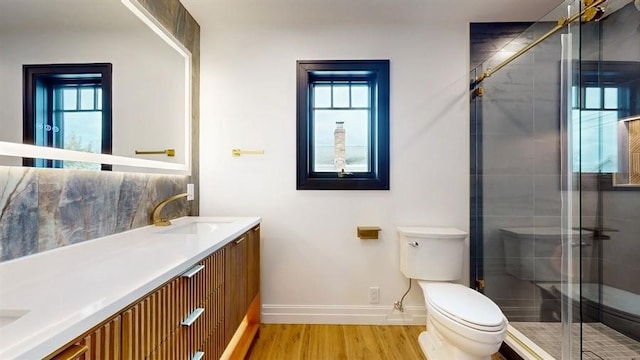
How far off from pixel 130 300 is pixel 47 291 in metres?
0.19

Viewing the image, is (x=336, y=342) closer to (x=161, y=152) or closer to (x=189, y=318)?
(x=189, y=318)

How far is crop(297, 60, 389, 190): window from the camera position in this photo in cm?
212

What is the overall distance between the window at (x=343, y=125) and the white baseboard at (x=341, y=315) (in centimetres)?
91

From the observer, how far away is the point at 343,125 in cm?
224

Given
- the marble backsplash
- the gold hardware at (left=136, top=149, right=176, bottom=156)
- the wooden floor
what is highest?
the gold hardware at (left=136, top=149, right=176, bottom=156)

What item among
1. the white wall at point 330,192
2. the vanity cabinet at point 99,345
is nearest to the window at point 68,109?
the vanity cabinet at point 99,345

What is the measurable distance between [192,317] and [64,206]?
2.25ft

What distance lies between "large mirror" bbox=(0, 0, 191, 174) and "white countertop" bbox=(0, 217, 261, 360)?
37 cm

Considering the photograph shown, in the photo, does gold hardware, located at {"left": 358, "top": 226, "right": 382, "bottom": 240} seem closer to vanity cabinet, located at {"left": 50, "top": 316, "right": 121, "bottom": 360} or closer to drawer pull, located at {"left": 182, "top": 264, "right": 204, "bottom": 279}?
drawer pull, located at {"left": 182, "top": 264, "right": 204, "bottom": 279}

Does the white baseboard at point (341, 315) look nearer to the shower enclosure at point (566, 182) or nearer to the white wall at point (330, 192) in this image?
the white wall at point (330, 192)

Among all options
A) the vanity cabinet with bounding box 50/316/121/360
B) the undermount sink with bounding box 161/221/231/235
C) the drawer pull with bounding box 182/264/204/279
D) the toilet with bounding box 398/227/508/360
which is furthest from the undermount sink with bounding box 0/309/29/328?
the toilet with bounding box 398/227/508/360

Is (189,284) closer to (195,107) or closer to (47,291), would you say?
(47,291)

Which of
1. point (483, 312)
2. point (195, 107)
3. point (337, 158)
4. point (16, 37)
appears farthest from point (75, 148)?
point (483, 312)

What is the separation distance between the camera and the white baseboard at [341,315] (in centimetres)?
210
